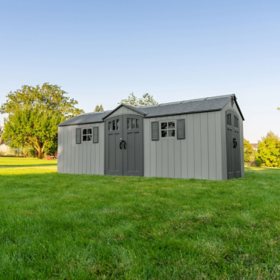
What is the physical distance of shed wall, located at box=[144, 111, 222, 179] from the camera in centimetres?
873

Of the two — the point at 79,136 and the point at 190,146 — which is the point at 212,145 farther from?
the point at 79,136

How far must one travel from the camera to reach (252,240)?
2334mm

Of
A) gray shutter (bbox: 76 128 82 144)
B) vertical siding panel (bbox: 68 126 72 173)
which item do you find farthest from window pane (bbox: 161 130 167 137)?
vertical siding panel (bbox: 68 126 72 173)

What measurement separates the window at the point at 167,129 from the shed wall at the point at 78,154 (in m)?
3.32

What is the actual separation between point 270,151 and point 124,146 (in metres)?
15.0

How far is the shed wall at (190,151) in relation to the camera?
28.6 ft

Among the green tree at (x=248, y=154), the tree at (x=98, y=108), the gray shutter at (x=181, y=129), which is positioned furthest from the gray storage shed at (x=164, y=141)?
the tree at (x=98, y=108)

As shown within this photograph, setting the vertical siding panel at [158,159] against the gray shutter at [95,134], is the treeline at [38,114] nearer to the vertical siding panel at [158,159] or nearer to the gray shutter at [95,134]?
the gray shutter at [95,134]

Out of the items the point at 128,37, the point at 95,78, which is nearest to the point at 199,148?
the point at 128,37

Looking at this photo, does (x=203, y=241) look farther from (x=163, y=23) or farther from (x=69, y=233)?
(x=163, y=23)

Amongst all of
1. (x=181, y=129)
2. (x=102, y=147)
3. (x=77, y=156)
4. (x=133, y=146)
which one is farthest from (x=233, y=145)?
(x=77, y=156)

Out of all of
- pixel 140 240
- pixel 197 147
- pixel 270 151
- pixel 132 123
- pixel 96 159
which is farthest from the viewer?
pixel 270 151

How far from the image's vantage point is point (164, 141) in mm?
9859

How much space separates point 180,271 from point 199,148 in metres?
7.64
